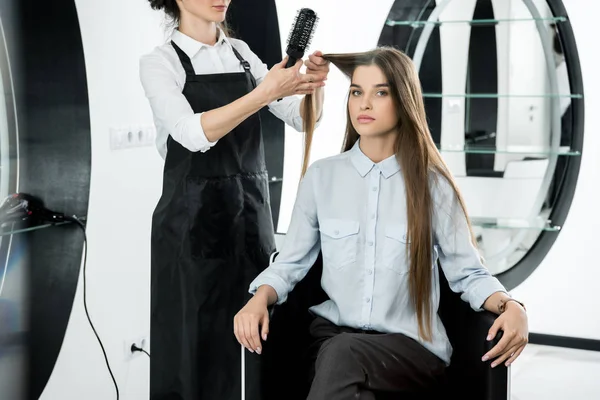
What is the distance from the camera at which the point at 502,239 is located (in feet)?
12.7

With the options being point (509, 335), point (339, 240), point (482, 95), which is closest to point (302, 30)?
point (339, 240)

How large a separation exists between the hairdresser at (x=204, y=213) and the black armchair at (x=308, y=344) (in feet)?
1.06

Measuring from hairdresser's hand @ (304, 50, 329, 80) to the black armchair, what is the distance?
1.75ft

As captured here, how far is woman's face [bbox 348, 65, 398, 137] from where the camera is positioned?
2014mm

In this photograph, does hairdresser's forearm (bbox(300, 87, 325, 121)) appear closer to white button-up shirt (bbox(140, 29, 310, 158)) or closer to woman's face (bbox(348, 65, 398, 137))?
white button-up shirt (bbox(140, 29, 310, 158))

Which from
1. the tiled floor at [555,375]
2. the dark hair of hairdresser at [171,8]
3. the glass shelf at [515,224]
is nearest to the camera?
the dark hair of hairdresser at [171,8]

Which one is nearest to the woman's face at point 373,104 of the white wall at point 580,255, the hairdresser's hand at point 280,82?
the hairdresser's hand at point 280,82

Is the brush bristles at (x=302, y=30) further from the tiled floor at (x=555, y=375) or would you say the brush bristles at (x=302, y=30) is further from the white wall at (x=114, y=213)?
the tiled floor at (x=555, y=375)

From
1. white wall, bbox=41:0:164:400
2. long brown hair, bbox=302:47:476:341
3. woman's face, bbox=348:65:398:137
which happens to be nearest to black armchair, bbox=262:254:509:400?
long brown hair, bbox=302:47:476:341

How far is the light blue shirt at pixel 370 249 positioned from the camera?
1.99 m

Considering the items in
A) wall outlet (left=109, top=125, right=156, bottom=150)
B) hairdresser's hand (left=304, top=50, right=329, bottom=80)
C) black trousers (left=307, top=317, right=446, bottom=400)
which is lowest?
black trousers (left=307, top=317, right=446, bottom=400)

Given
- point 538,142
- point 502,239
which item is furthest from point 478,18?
point 502,239

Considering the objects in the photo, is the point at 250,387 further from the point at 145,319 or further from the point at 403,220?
the point at 145,319

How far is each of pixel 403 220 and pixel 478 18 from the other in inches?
79.7
